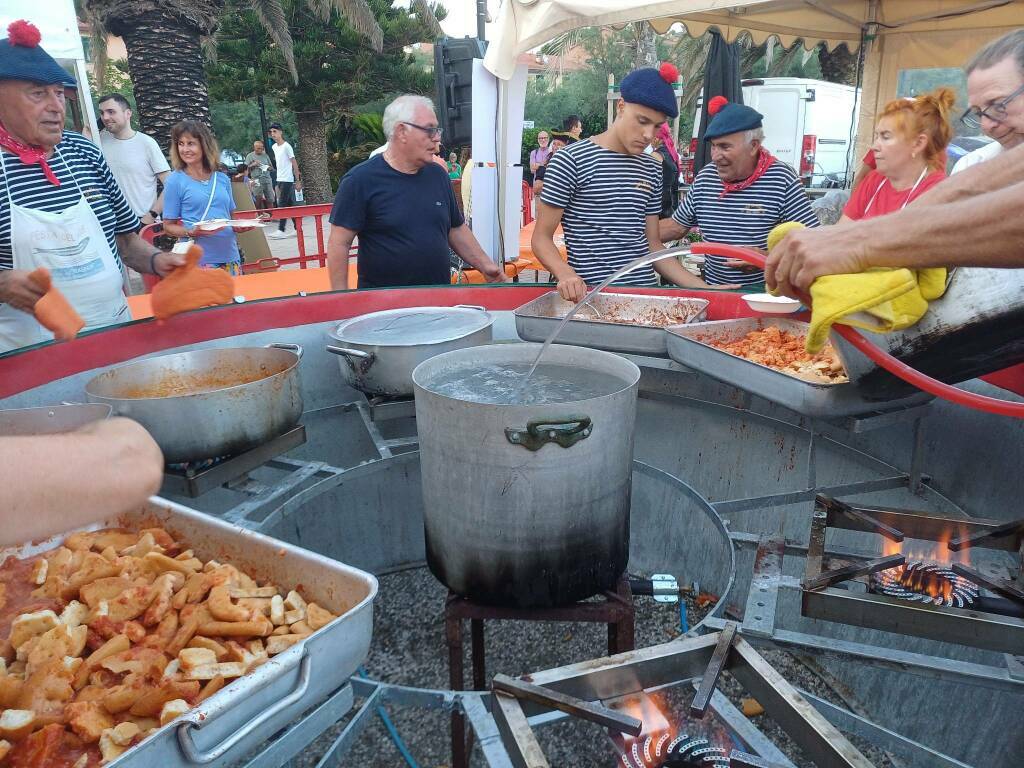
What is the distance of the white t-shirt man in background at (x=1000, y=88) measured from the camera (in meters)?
2.50

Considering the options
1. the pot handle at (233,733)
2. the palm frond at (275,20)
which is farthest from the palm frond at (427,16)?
the pot handle at (233,733)

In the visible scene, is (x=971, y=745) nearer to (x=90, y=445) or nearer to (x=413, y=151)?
(x=90, y=445)

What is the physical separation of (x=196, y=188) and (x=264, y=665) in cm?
500

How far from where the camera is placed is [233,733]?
1168mm

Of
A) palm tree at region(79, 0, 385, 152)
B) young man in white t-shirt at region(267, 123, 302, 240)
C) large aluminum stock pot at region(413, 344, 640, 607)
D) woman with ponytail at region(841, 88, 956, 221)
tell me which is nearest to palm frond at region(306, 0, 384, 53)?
young man in white t-shirt at region(267, 123, 302, 240)

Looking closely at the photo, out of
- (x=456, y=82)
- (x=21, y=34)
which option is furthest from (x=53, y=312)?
(x=456, y=82)

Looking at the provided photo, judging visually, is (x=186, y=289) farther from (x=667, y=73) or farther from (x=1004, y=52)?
(x=1004, y=52)

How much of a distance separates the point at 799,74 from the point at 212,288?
29.6 metres

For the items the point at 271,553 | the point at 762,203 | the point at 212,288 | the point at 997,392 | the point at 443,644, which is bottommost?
the point at 443,644

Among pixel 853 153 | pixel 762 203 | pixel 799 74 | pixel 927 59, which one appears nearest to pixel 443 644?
pixel 762 203

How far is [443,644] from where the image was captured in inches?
120

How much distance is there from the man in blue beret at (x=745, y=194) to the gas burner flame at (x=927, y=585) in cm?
188

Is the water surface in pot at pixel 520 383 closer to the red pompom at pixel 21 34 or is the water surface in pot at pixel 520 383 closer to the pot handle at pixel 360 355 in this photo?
the pot handle at pixel 360 355

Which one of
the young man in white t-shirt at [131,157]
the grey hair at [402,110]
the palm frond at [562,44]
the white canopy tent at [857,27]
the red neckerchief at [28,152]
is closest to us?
the red neckerchief at [28,152]
